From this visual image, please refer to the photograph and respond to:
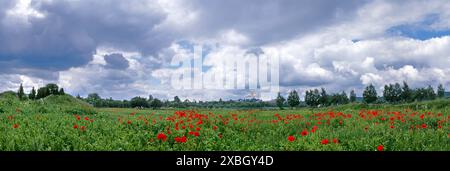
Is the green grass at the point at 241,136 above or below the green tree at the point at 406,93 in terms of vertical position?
below

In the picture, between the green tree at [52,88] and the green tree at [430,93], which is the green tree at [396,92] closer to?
the green tree at [430,93]

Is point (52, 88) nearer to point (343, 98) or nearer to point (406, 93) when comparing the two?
point (343, 98)

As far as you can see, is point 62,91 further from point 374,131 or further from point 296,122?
point 374,131

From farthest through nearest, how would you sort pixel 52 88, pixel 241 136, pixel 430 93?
pixel 430 93 → pixel 52 88 → pixel 241 136

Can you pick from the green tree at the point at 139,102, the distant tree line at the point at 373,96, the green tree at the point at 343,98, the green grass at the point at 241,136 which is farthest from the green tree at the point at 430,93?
the green grass at the point at 241,136

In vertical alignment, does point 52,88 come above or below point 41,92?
above

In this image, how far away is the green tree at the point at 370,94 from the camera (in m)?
101

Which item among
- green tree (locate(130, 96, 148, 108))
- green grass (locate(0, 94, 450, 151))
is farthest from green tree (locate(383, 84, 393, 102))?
green grass (locate(0, 94, 450, 151))

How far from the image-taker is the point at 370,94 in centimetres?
10138

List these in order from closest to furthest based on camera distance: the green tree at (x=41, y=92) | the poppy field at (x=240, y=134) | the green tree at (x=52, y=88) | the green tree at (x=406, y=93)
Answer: the poppy field at (x=240, y=134), the green tree at (x=52, y=88), the green tree at (x=41, y=92), the green tree at (x=406, y=93)

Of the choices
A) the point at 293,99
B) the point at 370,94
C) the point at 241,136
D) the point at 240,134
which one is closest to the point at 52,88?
the point at 240,134

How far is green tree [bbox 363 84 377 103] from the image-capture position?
332ft
